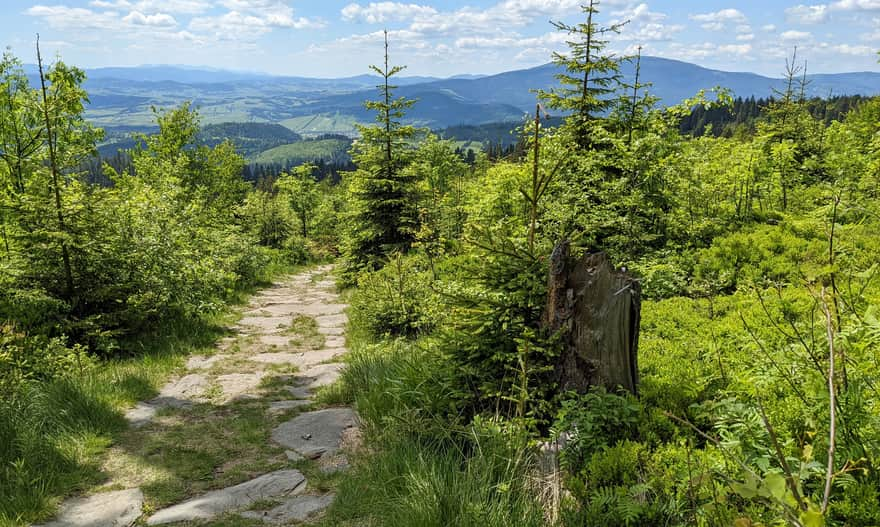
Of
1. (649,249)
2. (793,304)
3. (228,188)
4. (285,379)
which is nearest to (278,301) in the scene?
(285,379)

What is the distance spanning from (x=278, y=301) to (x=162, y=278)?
20.0ft

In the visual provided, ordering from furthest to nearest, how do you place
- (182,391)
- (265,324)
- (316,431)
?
1. (265,324)
2. (182,391)
3. (316,431)

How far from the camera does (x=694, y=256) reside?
9047mm

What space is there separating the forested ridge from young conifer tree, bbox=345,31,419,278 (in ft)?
0.28

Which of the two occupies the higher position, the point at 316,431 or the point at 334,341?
the point at 316,431

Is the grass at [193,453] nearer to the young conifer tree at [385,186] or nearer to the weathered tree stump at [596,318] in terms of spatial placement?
the weathered tree stump at [596,318]

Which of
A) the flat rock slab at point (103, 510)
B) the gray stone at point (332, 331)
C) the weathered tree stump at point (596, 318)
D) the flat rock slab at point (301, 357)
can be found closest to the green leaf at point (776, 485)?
the weathered tree stump at point (596, 318)

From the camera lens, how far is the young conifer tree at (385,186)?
15.3 meters

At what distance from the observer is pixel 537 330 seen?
4758mm

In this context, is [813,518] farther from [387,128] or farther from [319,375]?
[387,128]

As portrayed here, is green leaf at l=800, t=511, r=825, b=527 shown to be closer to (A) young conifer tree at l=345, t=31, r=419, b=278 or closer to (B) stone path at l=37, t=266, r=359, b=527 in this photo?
(B) stone path at l=37, t=266, r=359, b=527

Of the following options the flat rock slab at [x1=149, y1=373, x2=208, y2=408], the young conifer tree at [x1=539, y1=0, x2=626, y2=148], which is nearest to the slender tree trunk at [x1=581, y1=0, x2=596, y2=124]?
the young conifer tree at [x1=539, y1=0, x2=626, y2=148]

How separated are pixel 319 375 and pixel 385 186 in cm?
842

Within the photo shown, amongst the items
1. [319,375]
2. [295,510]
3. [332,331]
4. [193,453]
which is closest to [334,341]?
[332,331]
